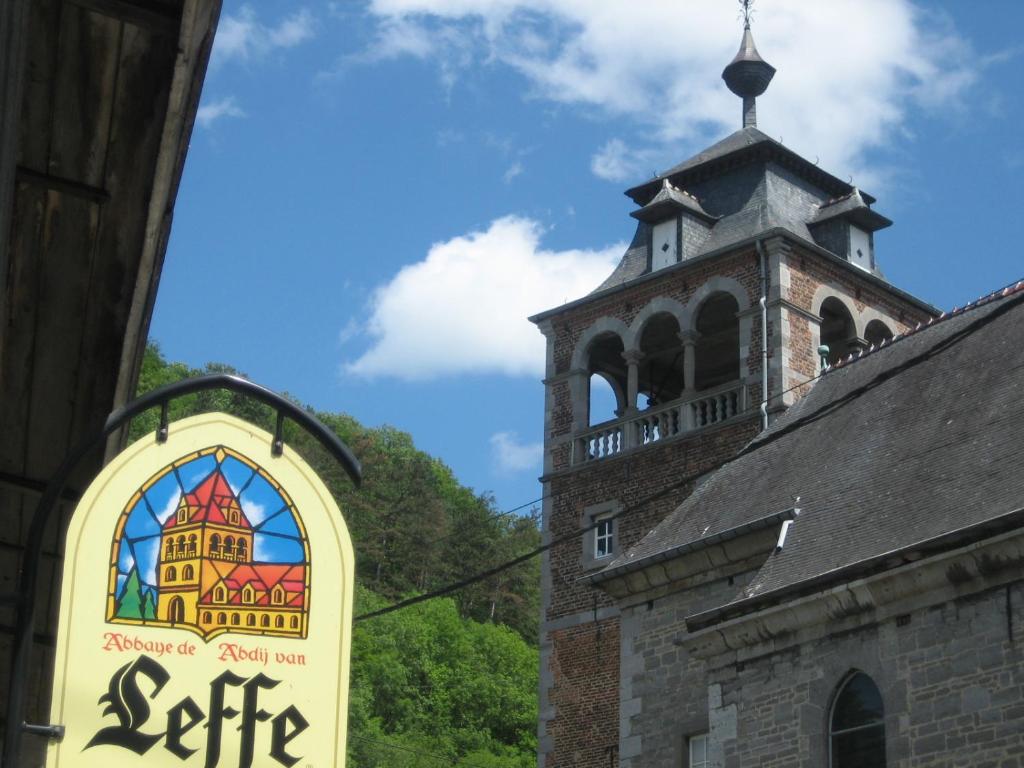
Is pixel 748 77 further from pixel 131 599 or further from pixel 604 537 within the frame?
pixel 131 599

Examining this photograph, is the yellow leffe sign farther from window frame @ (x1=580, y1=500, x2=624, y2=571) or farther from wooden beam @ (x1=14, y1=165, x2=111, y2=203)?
window frame @ (x1=580, y1=500, x2=624, y2=571)

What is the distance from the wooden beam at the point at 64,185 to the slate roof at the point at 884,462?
441 inches

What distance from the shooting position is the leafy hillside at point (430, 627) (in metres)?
58.7

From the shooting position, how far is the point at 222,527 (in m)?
4.61

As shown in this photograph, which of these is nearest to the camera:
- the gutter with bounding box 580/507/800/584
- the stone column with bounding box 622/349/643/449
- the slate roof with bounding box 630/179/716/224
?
the gutter with bounding box 580/507/800/584

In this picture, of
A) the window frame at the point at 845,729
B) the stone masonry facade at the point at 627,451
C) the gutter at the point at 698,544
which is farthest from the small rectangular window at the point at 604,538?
the window frame at the point at 845,729

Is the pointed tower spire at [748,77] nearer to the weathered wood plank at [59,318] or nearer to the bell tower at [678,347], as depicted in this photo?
the bell tower at [678,347]

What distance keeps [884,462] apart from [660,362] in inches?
558

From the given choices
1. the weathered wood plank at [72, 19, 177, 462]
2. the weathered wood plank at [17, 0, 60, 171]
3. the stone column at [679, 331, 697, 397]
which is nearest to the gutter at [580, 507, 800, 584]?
the stone column at [679, 331, 697, 397]

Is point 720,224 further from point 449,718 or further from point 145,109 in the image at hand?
point 449,718

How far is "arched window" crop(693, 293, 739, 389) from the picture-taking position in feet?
100.0

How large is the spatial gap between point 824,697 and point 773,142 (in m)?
17.9

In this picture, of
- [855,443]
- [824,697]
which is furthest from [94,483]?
[855,443]

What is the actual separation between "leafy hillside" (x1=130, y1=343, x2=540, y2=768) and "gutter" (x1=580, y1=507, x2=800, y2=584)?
106 ft
